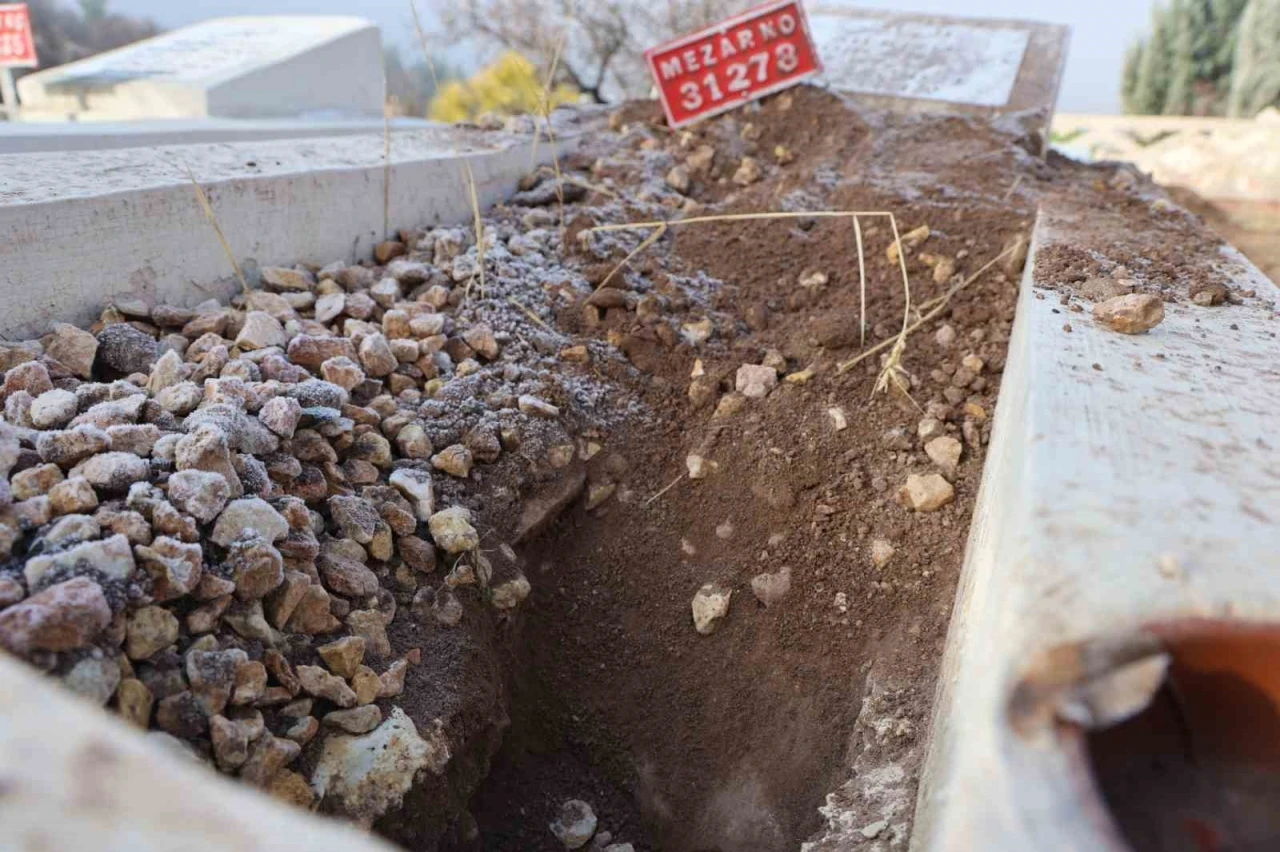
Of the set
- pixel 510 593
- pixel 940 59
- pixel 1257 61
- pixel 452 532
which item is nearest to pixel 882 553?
pixel 510 593

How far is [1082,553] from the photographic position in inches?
37.5

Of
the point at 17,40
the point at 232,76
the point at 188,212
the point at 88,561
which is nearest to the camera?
the point at 88,561

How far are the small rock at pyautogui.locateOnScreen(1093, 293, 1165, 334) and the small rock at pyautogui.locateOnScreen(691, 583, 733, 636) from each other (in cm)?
94

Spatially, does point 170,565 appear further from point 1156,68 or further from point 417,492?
point 1156,68

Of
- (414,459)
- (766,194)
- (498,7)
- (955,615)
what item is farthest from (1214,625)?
(498,7)

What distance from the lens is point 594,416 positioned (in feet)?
7.29

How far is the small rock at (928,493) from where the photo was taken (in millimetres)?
1937

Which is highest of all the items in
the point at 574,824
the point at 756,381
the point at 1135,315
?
the point at 1135,315

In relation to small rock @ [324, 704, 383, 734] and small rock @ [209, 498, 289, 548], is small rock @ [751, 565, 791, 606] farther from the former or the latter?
small rock @ [209, 498, 289, 548]

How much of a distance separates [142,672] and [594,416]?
1213mm

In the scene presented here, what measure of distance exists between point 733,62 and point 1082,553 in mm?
3209

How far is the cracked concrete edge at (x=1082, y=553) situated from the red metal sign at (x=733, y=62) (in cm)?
254

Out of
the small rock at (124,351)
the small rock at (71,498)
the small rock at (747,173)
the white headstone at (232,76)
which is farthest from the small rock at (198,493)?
the white headstone at (232,76)

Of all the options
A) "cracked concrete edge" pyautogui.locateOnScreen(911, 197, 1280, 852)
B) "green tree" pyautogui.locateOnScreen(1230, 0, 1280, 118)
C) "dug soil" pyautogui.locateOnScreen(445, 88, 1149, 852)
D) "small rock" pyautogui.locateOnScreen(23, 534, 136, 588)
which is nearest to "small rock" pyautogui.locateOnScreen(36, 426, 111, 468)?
"small rock" pyautogui.locateOnScreen(23, 534, 136, 588)
